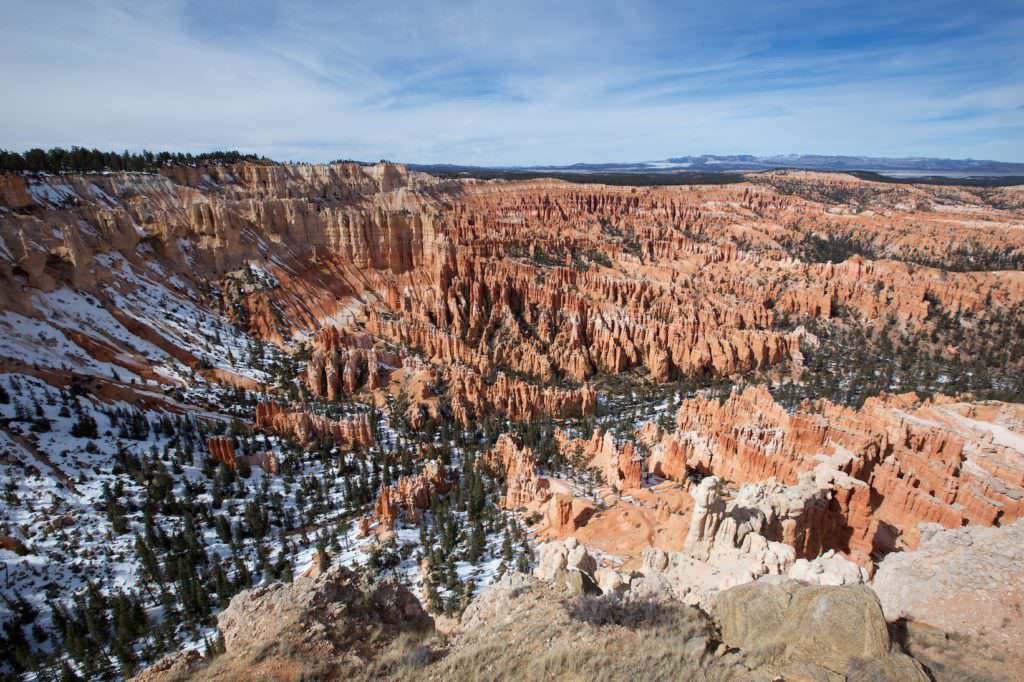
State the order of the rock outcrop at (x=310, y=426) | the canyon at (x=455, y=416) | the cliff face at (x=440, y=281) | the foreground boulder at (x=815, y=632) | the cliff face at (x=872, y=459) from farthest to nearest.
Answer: the cliff face at (x=440, y=281) < the rock outcrop at (x=310, y=426) < the cliff face at (x=872, y=459) < the canyon at (x=455, y=416) < the foreground boulder at (x=815, y=632)

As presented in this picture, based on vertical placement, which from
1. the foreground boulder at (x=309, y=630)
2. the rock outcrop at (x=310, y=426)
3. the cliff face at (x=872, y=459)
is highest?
the foreground boulder at (x=309, y=630)

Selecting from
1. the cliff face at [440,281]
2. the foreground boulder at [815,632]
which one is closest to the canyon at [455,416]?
the foreground boulder at [815,632]

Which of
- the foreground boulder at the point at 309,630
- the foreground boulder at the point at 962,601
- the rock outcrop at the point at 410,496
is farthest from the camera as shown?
the rock outcrop at the point at 410,496

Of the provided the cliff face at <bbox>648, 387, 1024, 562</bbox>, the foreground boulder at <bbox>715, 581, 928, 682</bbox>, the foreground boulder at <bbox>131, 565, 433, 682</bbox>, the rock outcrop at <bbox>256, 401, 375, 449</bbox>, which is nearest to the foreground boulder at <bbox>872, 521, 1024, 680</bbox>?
the foreground boulder at <bbox>715, 581, 928, 682</bbox>

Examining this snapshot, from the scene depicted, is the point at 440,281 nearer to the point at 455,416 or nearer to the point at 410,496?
the point at 455,416

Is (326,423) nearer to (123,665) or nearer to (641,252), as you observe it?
(123,665)

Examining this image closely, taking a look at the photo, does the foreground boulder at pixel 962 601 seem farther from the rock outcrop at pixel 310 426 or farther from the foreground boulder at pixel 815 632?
the rock outcrop at pixel 310 426

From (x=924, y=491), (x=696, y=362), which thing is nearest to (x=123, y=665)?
(x=924, y=491)
